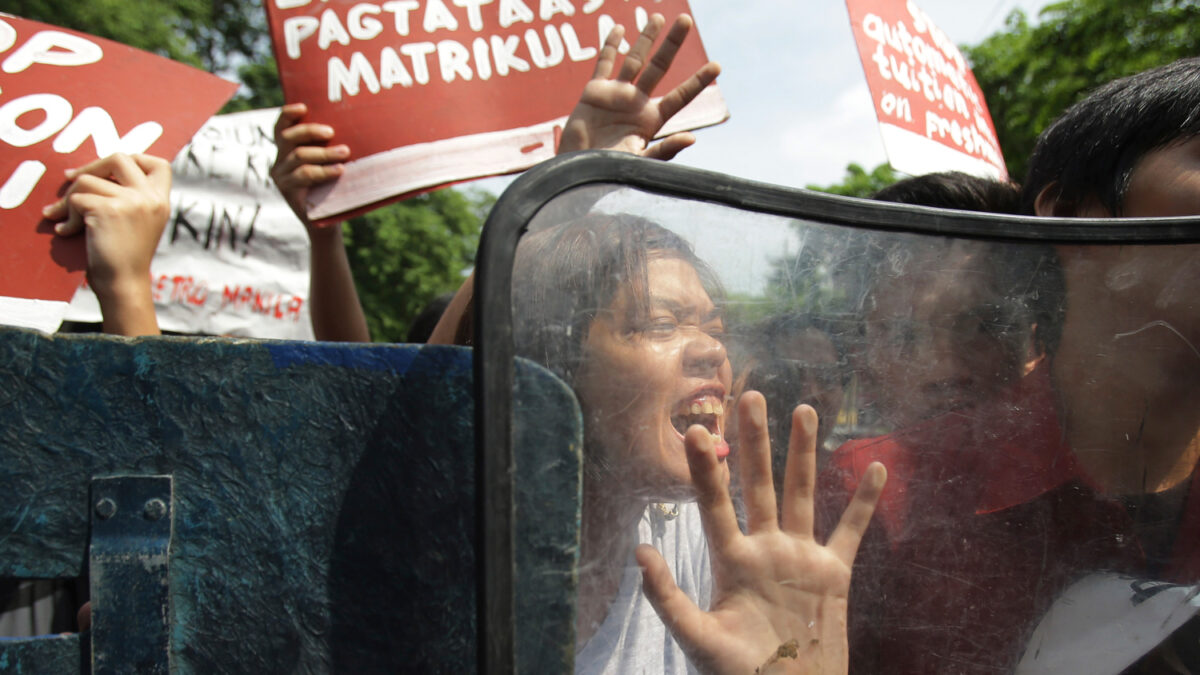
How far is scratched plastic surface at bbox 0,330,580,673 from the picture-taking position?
78 cm

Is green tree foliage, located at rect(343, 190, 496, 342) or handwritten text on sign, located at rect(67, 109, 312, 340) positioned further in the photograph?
green tree foliage, located at rect(343, 190, 496, 342)

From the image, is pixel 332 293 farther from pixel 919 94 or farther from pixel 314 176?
pixel 919 94

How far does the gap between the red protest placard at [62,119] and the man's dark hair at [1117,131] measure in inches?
65.9

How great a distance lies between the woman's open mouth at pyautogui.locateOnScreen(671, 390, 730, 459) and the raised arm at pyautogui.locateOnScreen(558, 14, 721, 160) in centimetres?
100

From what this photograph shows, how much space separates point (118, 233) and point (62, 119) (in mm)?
368

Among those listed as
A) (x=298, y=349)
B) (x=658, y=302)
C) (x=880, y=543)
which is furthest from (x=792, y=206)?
(x=298, y=349)

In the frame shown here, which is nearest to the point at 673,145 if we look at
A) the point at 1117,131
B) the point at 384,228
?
the point at 1117,131

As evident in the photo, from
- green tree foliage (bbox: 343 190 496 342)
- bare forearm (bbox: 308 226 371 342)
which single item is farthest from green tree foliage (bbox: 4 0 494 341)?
bare forearm (bbox: 308 226 371 342)

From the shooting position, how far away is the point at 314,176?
2.00m

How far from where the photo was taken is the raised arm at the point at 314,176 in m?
2.00

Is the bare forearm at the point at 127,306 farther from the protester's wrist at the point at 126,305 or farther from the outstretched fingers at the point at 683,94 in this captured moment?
the outstretched fingers at the point at 683,94

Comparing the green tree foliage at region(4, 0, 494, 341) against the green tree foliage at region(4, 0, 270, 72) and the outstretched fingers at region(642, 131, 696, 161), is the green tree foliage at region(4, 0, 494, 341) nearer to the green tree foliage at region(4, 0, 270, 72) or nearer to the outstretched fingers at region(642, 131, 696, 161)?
the green tree foliage at region(4, 0, 270, 72)

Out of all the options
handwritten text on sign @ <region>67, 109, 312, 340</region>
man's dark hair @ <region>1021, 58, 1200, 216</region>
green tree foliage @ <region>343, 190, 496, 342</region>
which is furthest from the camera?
green tree foliage @ <region>343, 190, 496, 342</region>

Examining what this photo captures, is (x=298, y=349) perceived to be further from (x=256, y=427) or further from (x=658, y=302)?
(x=658, y=302)
